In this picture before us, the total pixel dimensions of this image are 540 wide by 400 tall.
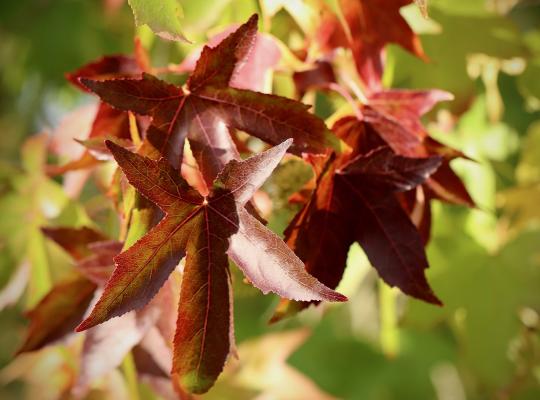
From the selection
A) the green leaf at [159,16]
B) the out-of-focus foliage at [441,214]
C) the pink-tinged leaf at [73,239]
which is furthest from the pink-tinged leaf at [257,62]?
the pink-tinged leaf at [73,239]

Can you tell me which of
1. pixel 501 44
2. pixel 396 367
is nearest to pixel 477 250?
pixel 501 44

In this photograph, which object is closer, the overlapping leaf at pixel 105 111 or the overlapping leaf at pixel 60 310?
the overlapping leaf at pixel 105 111

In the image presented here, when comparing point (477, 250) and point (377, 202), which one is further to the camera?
point (477, 250)

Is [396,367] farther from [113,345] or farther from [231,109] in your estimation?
[231,109]

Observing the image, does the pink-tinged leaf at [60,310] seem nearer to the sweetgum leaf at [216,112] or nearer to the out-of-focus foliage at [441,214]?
the out-of-focus foliage at [441,214]

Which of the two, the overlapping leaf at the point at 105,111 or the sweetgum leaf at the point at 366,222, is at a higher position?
the overlapping leaf at the point at 105,111

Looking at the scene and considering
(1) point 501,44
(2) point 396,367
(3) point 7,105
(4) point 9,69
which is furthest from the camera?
(3) point 7,105
